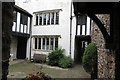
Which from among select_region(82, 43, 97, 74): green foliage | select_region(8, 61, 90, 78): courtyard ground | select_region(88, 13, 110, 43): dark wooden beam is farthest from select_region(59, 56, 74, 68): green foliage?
select_region(88, 13, 110, 43): dark wooden beam

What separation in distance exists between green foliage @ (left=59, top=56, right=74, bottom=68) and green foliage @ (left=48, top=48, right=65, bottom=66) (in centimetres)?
48

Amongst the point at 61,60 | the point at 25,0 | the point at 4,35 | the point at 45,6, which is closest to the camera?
the point at 4,35

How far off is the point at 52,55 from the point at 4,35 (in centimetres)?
1334

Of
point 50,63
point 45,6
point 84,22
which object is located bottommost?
point 50,63

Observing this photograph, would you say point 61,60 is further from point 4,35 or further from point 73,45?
point 4,35

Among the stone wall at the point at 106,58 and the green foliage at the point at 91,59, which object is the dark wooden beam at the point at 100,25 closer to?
the stone wall at the point at 106,58

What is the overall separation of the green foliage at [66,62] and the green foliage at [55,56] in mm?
476

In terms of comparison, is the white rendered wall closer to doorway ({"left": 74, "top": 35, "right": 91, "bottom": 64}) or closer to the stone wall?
doorway ({"left": 74, "top": 35, "right": 91, "bottom": 64})

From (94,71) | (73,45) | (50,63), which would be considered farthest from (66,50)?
(94,71)

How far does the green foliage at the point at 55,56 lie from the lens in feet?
49.5

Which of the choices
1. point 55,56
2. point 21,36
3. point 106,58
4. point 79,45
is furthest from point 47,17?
point 106,58

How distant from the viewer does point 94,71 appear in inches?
377

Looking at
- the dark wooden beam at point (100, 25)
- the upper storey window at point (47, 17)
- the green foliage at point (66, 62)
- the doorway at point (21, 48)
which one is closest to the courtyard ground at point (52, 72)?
the green foliage at point (66, 62)

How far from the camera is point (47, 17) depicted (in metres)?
17.2
